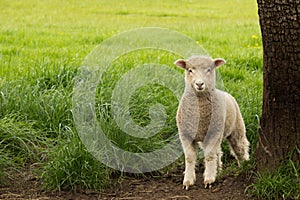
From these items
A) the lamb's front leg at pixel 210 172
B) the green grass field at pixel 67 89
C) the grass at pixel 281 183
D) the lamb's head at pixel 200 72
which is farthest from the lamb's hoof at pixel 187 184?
the lamb's head at pixel 200 72

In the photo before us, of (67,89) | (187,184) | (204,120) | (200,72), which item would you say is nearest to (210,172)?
(187,184)

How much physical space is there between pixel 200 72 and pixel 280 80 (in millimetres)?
492

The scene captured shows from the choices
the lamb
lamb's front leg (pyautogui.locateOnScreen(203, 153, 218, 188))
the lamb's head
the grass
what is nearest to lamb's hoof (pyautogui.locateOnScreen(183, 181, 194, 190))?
the lamb

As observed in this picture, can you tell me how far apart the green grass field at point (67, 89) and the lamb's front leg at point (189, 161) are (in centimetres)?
52

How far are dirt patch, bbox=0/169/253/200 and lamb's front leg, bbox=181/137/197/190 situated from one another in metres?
0.06

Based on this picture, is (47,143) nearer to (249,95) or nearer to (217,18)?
(249,95)

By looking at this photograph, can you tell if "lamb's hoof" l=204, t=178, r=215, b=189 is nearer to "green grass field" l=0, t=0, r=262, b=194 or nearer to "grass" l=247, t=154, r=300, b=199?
"grass" l=247, t=154, r=300, b=199

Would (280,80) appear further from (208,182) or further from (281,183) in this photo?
(208,182)

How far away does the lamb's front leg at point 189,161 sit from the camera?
149 inches

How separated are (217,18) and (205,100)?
9.02 m

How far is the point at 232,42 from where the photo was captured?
858cm

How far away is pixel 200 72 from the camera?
3539 mm

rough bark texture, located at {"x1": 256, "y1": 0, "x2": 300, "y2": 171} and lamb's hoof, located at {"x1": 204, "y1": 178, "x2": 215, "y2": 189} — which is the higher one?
rough bark texture, located at {"x1": 256, "y1": 0, "x2": 300, "y2": 171}

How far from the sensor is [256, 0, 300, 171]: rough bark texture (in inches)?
134
